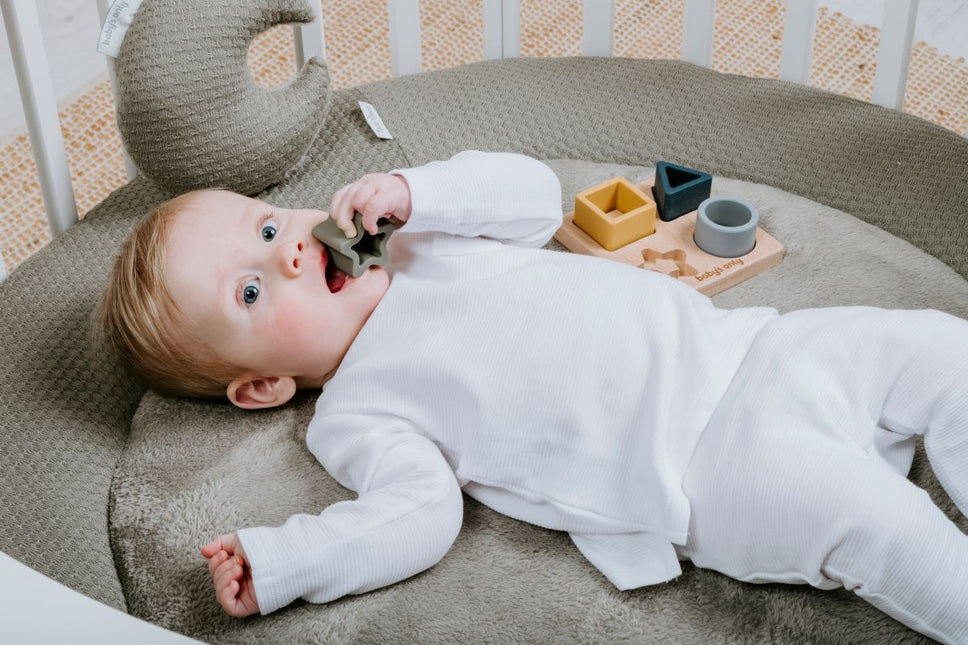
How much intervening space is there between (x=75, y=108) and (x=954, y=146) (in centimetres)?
152

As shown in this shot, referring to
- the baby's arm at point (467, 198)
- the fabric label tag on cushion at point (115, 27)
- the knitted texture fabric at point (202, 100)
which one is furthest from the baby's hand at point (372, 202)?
the fabric label tag on cushion at point (115, 27)

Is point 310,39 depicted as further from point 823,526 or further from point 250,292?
point 823,526

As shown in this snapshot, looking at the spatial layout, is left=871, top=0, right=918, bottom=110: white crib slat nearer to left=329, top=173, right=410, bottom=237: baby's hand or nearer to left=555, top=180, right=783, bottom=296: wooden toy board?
left=555, top=180, right=783, bottom=296: wooden toy board

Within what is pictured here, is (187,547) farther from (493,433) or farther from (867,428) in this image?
(867,428)

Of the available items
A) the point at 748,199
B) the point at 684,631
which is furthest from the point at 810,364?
the point at 748,199

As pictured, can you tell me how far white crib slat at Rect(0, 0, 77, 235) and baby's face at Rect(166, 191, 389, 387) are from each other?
29cm

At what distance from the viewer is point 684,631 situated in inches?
34.4

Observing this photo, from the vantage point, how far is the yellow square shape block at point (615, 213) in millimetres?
1215

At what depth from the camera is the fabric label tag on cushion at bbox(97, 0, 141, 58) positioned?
1.19 meters

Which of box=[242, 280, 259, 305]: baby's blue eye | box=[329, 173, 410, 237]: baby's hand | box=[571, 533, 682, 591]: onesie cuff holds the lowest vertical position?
box=[571, 533, 682, 591]: onesie cuff

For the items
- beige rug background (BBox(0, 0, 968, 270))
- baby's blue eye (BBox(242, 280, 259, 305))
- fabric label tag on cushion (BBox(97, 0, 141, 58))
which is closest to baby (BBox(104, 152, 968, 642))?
baby's blue eye (BBox(242, 280, 259, 305))

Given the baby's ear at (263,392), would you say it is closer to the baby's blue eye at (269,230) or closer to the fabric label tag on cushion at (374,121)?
the baby's blue eye at (269,230)

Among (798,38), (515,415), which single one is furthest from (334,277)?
(798,38)

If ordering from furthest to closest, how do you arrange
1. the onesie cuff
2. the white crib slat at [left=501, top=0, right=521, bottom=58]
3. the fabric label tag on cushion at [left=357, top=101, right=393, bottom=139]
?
the white crib slat at [left=501, top=0, right=521, bottom=58], the fabric label tag on cushion at [left=357, top=101, right=393, bottom=139], the onesie cuff
